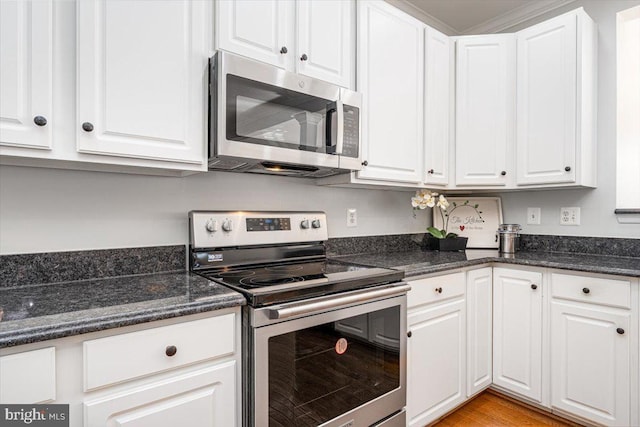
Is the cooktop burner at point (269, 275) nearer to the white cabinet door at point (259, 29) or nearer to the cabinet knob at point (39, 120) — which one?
the cabinet knob at point (39, 120)

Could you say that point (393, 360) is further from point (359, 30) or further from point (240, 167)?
point (359, 30)

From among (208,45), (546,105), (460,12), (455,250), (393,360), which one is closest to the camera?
(208,45)

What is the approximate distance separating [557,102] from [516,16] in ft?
2.94

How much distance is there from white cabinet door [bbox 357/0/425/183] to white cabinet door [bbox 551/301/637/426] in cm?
110

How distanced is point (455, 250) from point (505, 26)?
1.74 meters

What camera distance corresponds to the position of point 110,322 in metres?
0.92

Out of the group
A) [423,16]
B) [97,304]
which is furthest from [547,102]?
[97,304]

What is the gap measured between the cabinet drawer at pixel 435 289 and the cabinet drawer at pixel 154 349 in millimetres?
933

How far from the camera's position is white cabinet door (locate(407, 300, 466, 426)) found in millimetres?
1729

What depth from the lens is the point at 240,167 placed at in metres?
1.65

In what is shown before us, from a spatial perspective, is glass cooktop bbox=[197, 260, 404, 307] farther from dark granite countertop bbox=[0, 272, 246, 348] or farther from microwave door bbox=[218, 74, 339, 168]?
microwave door bbox=[218, 74, 339, 168]

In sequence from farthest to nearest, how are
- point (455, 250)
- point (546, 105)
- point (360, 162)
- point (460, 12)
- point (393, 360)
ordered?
1. point (460, 12)
2. point (455, 250)
3. point (546, 105)
4. point (360, 162)
5. point (393, 360)

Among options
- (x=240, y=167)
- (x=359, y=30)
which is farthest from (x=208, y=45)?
(x=359, y=30)

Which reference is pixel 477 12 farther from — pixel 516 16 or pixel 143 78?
pixel 143 78
